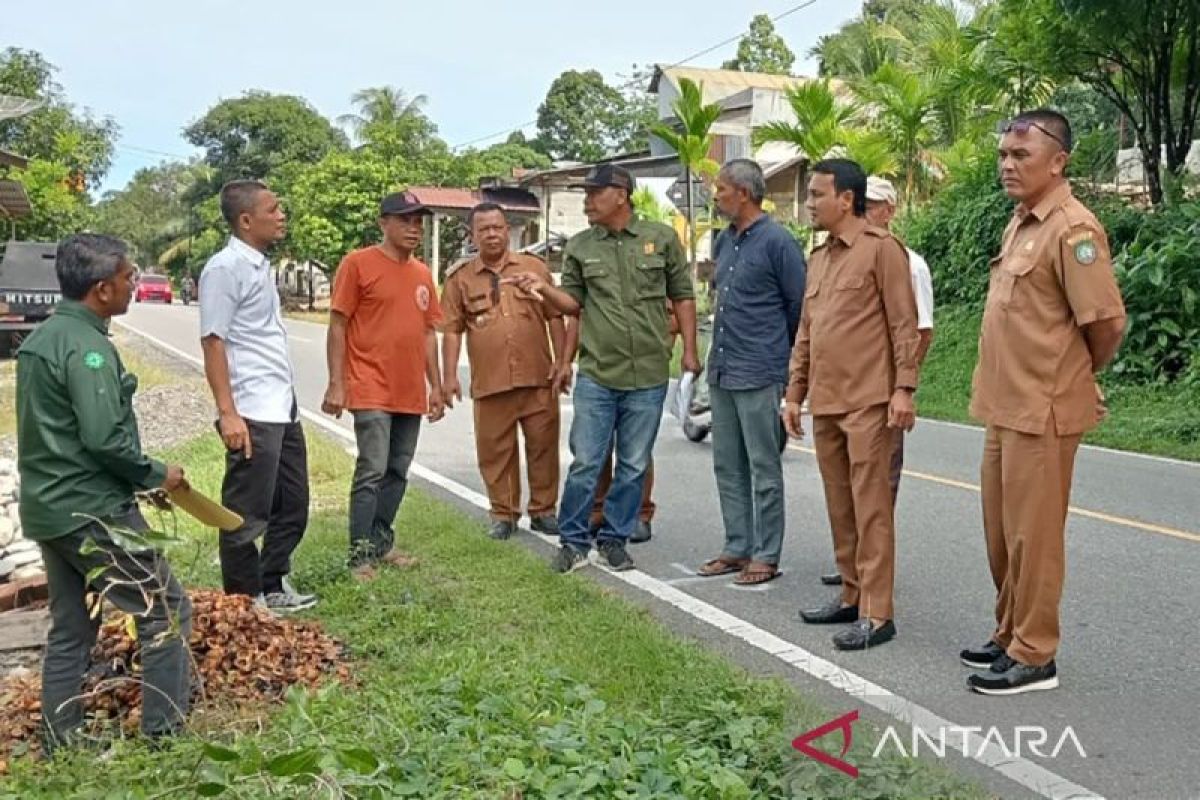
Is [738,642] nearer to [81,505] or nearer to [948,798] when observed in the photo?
[948,798]

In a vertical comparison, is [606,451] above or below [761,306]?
below

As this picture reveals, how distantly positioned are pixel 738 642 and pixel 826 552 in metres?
1.77

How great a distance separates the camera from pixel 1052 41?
14750 millimetres

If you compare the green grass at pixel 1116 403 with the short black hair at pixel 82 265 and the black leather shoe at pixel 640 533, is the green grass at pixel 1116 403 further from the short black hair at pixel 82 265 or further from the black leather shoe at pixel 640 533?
the short black hair at pixel 82 265

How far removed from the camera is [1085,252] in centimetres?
394

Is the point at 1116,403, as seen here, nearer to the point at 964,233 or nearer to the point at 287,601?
the point at 964,233

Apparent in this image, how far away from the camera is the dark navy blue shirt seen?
5.51 meters

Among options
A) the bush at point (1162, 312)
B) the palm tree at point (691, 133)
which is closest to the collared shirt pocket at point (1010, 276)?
the bush at point (1162, 312)

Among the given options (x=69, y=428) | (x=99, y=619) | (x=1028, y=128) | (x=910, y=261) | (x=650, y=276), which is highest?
(x=1028, y=128)

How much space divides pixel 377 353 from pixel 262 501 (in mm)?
1090

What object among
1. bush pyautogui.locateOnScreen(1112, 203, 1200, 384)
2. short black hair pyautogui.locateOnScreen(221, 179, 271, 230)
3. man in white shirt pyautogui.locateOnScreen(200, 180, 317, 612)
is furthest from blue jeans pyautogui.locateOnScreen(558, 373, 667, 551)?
bush pyautogui.locateOnScreen(1112, 203, 1200, 384)

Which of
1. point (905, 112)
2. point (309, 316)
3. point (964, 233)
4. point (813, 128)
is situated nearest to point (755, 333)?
point (964, 233)

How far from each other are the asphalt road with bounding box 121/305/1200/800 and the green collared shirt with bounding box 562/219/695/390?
1.06m

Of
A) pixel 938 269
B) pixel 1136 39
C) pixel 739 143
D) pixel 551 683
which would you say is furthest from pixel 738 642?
pixel 739 143
